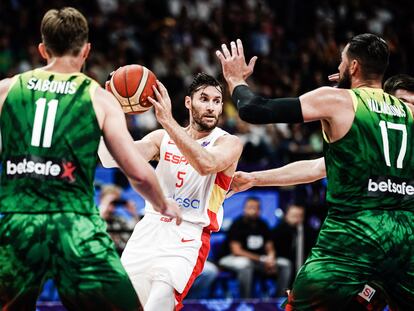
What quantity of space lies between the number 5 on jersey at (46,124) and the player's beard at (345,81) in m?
2.12

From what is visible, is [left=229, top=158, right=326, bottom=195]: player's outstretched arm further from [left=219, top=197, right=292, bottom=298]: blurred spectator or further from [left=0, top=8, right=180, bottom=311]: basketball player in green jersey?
[left=219, top=197, right=292, bottom=298]: blurred spectator

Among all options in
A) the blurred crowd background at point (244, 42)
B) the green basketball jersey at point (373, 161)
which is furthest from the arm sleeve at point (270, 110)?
the blurred crowd background at point (244, 42)

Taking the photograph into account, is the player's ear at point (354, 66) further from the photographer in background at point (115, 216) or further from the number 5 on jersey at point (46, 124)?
the photographer in background at point (115, 216)

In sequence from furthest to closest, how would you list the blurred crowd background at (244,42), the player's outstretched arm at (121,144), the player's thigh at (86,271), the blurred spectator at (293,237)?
the blurred crowd background at (244,42)
the blurred spectator at (293,237)
the player's outstretched arm at (121,144)
the player's thigh at (86,271)

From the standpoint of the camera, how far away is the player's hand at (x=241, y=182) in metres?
7.55

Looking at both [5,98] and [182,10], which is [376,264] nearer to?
[5,98]

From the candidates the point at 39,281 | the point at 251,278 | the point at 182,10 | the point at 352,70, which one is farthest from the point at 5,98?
the point at 182,10

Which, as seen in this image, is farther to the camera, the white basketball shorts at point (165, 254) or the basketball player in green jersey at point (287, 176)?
the basketball player in green jersey at point (287, 176)

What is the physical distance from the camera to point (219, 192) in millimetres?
7340

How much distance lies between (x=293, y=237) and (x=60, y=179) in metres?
8.54

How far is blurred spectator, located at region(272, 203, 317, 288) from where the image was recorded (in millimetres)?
13094

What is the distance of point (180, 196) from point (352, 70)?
2030mm

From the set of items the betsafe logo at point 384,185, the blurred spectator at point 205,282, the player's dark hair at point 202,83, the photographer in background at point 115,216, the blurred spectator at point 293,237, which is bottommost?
the blurred spectator at point 205,282

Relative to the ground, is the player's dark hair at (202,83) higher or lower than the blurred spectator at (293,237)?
higher
